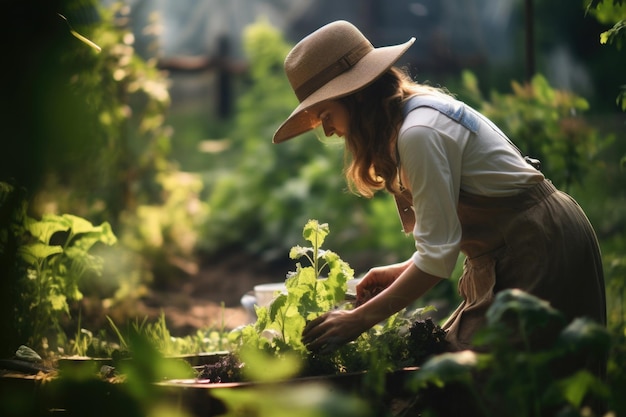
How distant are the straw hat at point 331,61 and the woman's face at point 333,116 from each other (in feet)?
0.14

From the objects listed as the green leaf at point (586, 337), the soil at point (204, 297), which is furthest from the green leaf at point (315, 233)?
the soil at point (204, 297)

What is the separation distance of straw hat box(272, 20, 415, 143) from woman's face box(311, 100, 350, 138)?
0.14 ft

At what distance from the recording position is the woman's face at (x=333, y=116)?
2.52 meters

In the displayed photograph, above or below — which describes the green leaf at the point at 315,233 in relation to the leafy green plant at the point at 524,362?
above

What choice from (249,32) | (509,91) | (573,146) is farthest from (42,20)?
(509,91)

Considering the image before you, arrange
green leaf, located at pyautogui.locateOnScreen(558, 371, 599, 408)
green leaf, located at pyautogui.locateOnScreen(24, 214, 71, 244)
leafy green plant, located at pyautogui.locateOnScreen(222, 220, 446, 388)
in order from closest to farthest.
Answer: green leaf, located at pyautogui.locateOnScreen(558, 371, 599, 408)
leafy green plant, located at pyautogui.locateOnScreen(222, 220, 446, 388)
green leaf, located at pyautogui.locateOnScreen(24, 214, 71, 244)

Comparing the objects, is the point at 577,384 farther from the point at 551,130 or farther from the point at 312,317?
the point at 551,130

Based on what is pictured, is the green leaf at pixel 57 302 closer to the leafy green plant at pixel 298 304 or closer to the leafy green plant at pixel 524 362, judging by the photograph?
the leafy green plant at pixel 298 304

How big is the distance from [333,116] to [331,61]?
0.17 metres

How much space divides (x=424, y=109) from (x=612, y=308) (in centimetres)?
249

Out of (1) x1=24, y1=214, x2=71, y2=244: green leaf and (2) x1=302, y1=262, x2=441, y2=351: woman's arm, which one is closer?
(2) x1=302, y1=262, x2=441, y2=351: woman's arm

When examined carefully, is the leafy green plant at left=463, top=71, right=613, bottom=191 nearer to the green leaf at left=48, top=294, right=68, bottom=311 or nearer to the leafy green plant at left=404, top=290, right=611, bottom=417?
the green leaf at left=48, top=294, right=68, bottom=311

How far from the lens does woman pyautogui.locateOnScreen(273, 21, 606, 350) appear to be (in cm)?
228

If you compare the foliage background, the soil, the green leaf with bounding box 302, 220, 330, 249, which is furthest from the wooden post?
the green leaf with bounding box 302, 220, 330, 249
